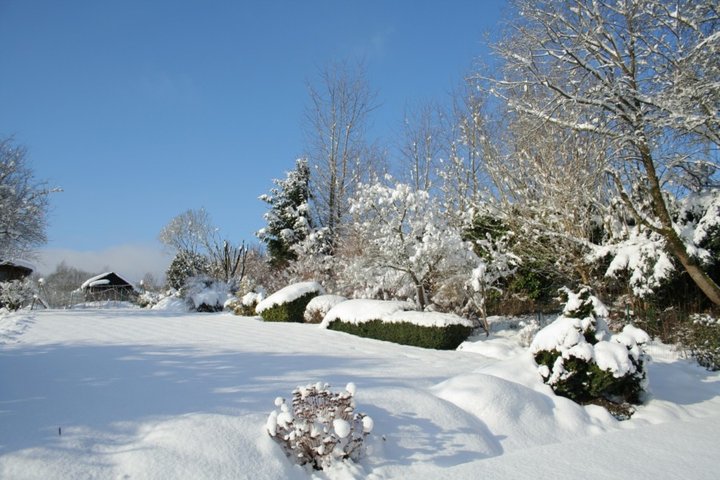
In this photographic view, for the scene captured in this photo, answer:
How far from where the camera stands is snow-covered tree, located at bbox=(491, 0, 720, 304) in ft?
25.0

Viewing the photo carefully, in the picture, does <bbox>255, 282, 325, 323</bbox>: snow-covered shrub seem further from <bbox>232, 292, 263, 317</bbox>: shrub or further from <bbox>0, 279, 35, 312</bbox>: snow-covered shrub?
<bbox>0, 279, 35, 312</bbox>: snow-covered shrub

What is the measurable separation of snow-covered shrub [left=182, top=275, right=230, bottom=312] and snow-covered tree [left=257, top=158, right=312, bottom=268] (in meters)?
3.53

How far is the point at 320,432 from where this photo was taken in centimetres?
419

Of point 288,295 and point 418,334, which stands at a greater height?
point 288,295

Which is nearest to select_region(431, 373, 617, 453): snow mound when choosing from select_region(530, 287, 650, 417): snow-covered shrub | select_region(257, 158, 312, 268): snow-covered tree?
select_region(530, 287, 650, 417): snow-covered shrub

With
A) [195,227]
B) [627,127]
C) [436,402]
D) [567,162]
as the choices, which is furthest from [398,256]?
[195,227]

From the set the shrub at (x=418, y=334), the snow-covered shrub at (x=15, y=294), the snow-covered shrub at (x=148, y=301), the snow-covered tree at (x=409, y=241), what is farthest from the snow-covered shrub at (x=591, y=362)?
the snow-covered shrub at (x=148, y=301)

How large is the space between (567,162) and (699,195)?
3.00 m

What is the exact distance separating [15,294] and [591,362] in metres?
19.6

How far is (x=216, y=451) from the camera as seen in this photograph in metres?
3.96

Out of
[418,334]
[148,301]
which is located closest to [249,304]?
[418,334]

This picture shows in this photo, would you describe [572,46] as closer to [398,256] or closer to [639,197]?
[639,197]

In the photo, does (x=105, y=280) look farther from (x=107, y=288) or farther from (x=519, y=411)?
(x=519, y=411)

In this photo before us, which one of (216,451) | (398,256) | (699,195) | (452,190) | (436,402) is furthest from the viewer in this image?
(452,190)
